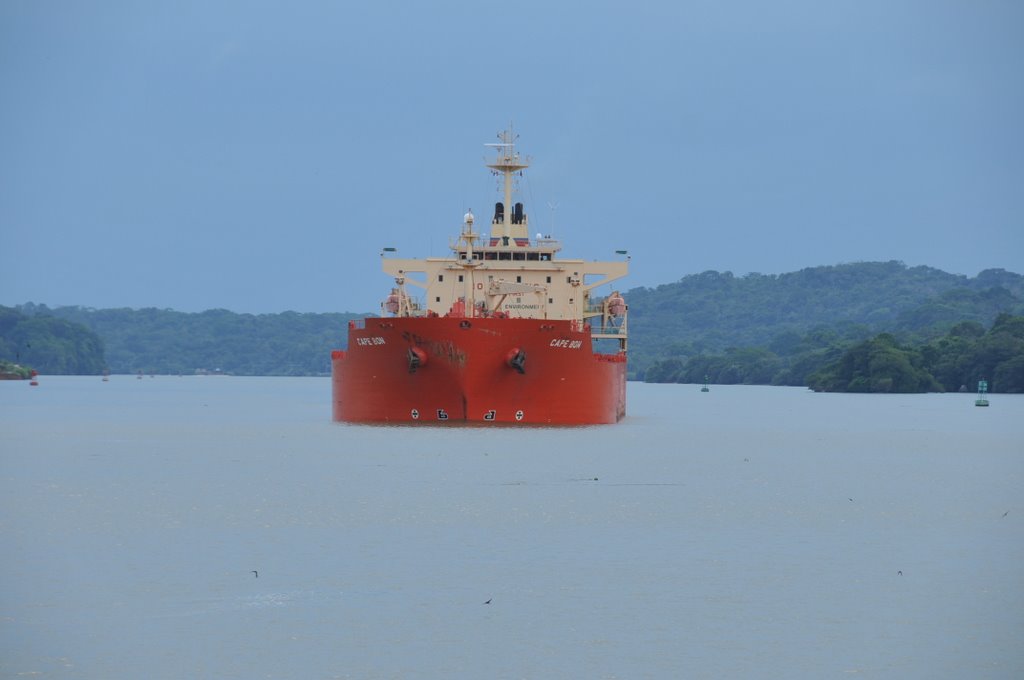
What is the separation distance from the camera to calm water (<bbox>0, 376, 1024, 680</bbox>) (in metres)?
15.8

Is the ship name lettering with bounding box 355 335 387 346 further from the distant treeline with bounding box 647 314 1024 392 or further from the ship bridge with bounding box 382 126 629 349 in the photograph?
the distant treeline with bounding box 647 314 1024 392

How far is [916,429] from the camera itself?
60531 mm

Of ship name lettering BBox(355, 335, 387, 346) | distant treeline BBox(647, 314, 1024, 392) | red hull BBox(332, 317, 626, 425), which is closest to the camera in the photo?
red hull BBox(332, 317, 626, 425)

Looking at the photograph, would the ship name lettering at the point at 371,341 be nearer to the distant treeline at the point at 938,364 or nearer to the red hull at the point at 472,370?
the red hull at the point at 472,370

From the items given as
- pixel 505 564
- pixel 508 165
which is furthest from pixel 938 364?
pixel 505 564

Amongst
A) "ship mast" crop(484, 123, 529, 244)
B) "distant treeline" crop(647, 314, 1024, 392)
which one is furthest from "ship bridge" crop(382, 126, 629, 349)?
"distant treeline" crop(647, 314, 1024, 392)

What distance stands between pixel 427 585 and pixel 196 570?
3476 millimetres

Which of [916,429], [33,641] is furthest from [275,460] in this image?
[916,429]

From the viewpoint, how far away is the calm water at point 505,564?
15.8m

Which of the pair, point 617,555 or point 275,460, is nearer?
point 617,555

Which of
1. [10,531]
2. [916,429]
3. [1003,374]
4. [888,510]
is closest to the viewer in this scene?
[10,531]

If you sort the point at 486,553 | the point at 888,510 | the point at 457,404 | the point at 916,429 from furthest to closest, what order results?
1. the point at 916,429
2. the point at 457,404
3. the point at 888,510
4. the point at 486,553

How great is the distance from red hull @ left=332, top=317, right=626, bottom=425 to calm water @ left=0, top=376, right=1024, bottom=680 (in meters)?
3.56

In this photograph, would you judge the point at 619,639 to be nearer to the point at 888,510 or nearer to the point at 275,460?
the point at 888,510
